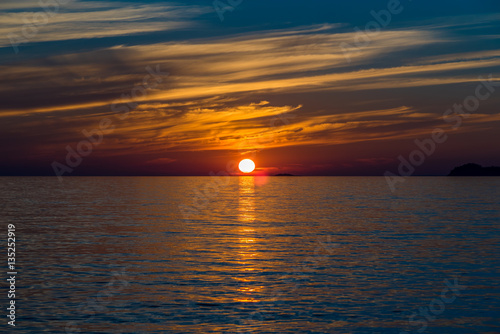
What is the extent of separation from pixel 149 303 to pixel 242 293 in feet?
15.6

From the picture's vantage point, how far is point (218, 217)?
2795 inches

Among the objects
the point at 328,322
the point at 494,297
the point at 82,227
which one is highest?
the point at 82,227

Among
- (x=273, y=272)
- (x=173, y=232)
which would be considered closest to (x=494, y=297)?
(x=273, y=272)

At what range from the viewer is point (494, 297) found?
26297 mm

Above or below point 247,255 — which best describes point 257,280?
below

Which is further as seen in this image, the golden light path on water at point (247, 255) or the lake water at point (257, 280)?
the golden light path on water at point (247, 255)

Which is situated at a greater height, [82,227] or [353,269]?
[82,227]

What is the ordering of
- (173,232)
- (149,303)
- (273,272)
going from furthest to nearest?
(173,232), (273,272), (149,303)

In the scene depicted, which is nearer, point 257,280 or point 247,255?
point 257,280

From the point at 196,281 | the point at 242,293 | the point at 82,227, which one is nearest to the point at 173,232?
the point at 82,227

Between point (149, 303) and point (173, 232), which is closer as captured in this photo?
point (149, 303)

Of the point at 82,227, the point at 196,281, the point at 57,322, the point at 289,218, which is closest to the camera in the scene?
the point at 57,322

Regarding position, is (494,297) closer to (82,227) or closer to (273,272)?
(273,272)

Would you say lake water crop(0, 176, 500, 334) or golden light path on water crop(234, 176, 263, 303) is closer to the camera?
lake water crop(0, 176, 500, 334)
